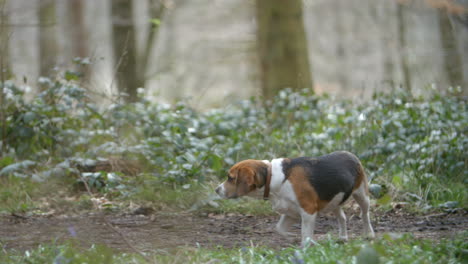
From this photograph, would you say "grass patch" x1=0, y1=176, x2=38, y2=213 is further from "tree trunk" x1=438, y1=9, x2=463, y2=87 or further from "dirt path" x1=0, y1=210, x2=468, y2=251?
"tree trunk" x1=438, y1=9, x2=463, y2=87

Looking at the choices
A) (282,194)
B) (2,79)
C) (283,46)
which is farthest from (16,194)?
(283,46)

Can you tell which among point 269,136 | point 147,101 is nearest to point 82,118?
point 147,101

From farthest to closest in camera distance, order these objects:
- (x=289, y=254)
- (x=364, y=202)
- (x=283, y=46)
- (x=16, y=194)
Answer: (x=283, y=46) < (x=16, y=194) < (x=364, y=202) < (x=289, y=254)

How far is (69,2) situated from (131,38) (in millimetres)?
5830

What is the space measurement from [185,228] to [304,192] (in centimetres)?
156

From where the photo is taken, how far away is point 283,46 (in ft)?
37.3

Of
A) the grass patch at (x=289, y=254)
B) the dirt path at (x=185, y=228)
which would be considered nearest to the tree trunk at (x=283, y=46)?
the dirt path at (x=185, y=228)

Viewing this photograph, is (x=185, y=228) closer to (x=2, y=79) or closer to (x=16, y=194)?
(x=16, y=194)

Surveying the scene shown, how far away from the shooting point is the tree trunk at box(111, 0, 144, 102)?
12.2 meters

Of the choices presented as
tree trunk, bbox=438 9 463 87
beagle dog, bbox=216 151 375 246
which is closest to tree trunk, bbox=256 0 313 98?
tree trunk, bbox=438 9 463 87

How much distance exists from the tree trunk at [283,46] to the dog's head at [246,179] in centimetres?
629

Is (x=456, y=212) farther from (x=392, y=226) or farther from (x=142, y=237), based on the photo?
(x=142, y=237)

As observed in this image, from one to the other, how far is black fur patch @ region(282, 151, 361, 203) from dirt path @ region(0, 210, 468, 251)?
0.56 metres

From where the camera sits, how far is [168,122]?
7707 millimetres
